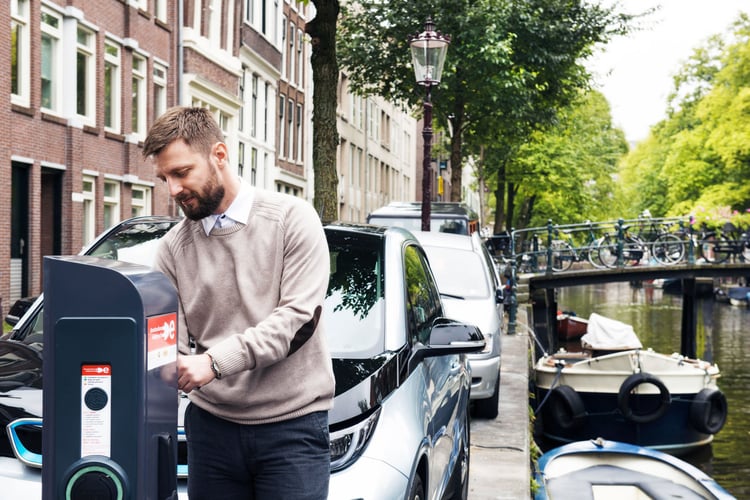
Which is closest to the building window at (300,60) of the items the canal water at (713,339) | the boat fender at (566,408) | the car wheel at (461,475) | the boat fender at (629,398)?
the canal water at (713,339)

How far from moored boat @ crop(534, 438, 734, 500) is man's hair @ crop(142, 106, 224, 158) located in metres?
8.22

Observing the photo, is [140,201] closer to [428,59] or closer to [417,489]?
[428,59]

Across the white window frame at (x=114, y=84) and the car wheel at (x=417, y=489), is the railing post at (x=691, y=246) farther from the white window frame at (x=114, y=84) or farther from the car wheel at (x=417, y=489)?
the car wheel at (x=417, y=489)

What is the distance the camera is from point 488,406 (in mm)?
10172

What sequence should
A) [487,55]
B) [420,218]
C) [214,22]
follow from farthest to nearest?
[214,22] → [487,55] → [420,218]

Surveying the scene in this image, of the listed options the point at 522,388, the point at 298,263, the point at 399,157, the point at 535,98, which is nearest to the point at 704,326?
the point at 535,98

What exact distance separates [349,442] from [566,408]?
15.7 metres

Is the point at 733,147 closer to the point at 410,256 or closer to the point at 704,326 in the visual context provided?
the point at 704,326

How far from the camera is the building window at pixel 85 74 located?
71.7 ft

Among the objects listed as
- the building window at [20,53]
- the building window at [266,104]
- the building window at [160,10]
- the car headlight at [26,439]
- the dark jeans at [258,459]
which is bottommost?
the car headlight at [26,439]

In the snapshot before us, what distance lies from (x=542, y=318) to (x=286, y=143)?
12.3 metres

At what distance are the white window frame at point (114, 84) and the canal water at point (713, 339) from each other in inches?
540

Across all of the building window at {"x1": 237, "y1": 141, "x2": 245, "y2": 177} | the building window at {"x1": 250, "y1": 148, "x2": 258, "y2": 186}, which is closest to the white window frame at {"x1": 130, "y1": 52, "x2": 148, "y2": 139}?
the building window at {"x1": 237, "y1": 141, "x2": 245, "y2": 177}

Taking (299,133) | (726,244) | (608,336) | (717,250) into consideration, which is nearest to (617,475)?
(608,336)
